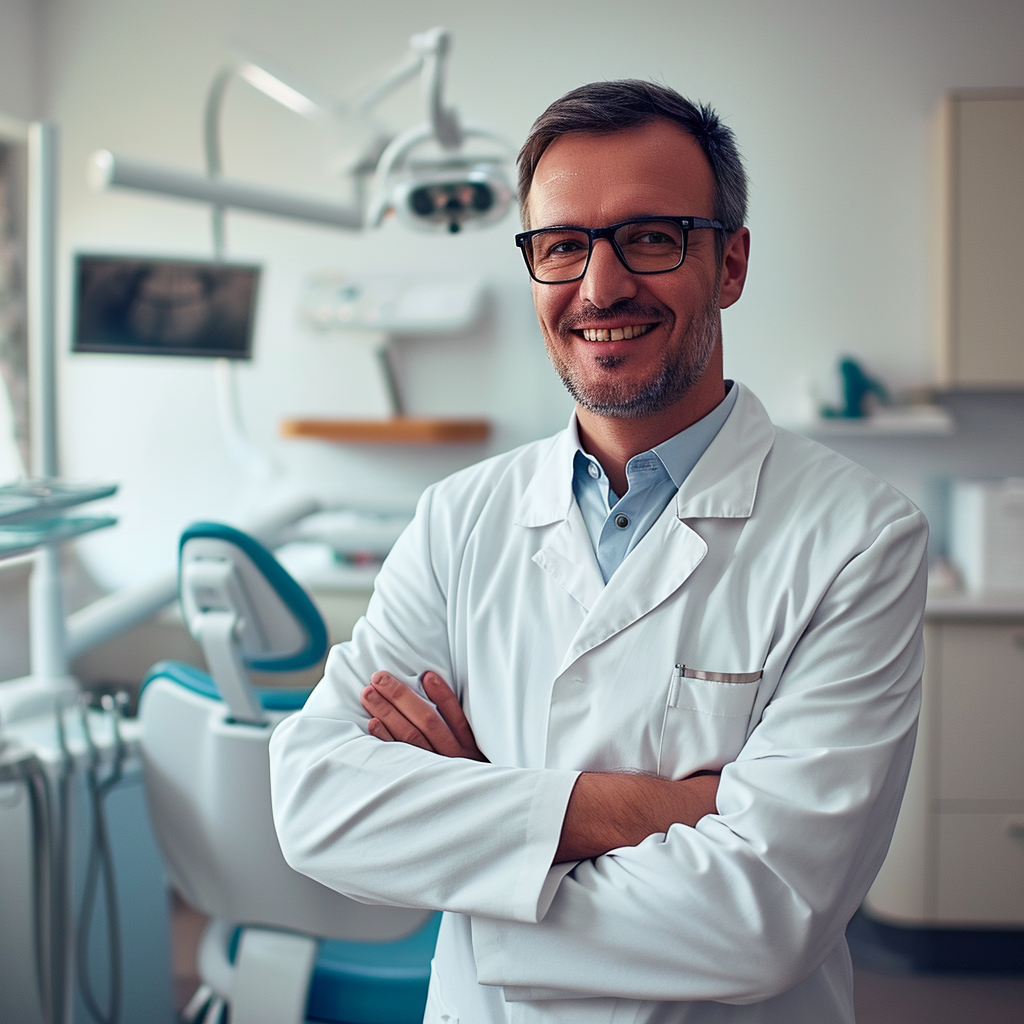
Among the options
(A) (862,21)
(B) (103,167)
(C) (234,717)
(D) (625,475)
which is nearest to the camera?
(D) (625,475)

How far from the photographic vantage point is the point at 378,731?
3.51ft

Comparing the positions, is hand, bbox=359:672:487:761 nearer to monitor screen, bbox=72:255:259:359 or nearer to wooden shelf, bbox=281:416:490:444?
monitor screen, bbox=72:255:259:359

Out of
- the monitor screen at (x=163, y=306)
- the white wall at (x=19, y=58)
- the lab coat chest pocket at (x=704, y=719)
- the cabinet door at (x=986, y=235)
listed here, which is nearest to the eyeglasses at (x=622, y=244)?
the lab coat chest pocket at (x=704, y=719)

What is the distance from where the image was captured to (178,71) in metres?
3.10

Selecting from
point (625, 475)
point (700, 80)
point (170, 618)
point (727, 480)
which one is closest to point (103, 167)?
point (625, 475)

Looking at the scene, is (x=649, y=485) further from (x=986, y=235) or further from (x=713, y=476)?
(x=986, y=235)

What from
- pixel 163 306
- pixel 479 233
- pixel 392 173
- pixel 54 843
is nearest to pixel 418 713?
pixel 54 843

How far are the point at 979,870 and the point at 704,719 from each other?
184cm

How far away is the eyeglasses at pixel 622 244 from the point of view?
1018 millimetres

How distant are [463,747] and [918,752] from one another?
5.62 feet

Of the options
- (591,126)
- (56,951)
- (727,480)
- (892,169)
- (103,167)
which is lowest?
(56,951)

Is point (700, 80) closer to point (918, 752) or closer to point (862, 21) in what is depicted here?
point (862, 21)

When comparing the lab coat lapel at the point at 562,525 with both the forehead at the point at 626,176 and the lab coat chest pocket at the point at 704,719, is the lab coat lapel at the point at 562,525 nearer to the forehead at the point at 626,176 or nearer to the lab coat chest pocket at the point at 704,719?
the lab coat chest pocket at the point at 704,719

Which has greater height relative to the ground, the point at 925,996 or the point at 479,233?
the point at 479,233
